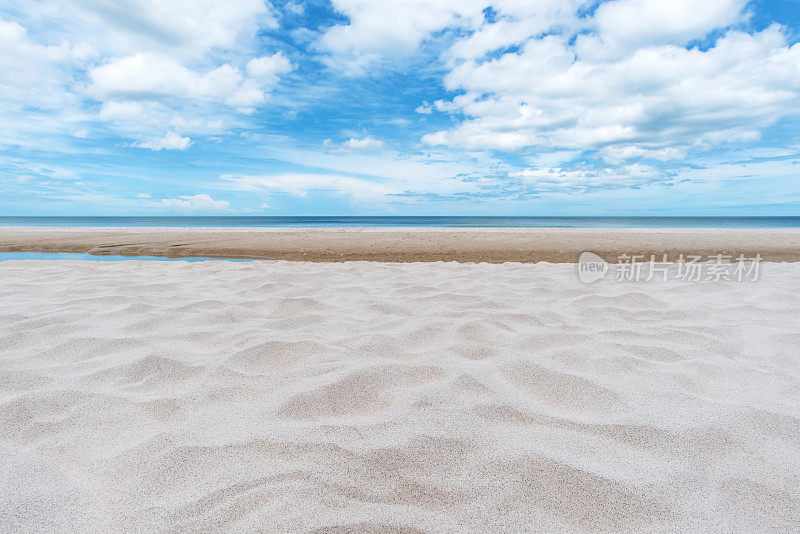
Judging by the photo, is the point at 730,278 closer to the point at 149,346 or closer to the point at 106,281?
the point at 149,346

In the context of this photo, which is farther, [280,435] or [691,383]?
[691,383]

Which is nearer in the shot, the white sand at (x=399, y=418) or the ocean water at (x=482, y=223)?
the white sand at (x=399, y=418)

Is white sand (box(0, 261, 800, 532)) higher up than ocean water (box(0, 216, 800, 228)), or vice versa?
ocean water (box(0, 216, 800, 228))

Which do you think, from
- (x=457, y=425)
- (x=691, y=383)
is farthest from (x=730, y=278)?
(x=457, y=425)

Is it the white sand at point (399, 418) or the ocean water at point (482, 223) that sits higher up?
the ocean water at point (482, 223)

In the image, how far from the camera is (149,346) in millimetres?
2305

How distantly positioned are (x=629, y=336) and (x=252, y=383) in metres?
2.09

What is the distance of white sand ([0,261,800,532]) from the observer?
3.70 ft

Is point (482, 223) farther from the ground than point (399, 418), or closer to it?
farther from the ground

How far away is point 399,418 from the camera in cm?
156

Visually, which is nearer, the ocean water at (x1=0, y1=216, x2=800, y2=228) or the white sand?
the white sand

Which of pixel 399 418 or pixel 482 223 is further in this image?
pixel 482 223

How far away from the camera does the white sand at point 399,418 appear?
A: 3.70 feet

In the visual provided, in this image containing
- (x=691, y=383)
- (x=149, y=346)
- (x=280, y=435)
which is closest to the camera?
→ (x=280, y=435)
